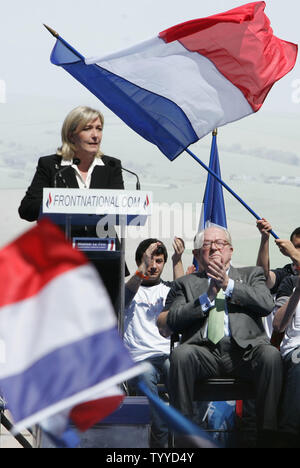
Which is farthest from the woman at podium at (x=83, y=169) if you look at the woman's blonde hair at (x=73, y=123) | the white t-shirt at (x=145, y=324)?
the white t-shirt at (x=145, y=324)

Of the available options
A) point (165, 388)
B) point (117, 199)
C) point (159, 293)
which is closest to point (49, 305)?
point (117, 199)

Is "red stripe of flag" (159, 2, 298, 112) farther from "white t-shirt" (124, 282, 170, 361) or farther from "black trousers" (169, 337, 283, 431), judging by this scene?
"black trousers" (169, 337, 283, 431)

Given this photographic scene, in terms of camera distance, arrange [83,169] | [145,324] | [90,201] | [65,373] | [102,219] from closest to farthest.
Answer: [65,373]
[90,201]
[102,219]
[83,169]
[145,324]

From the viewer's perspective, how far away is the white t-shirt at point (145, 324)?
7.30 m

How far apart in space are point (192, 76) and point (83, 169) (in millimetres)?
1585

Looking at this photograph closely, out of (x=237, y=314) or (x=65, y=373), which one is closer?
(x=65, y=373)

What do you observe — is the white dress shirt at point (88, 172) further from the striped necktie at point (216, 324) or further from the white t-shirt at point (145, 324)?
the white t-shirt at point (145, 324)

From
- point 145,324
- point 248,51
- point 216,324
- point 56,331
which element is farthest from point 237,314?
point 56,331

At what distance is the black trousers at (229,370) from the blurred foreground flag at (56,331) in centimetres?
252

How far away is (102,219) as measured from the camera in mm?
6164

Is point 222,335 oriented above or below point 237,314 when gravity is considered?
below

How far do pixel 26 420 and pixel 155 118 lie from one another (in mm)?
4280

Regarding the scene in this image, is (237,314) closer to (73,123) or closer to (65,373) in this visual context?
(73,123)
